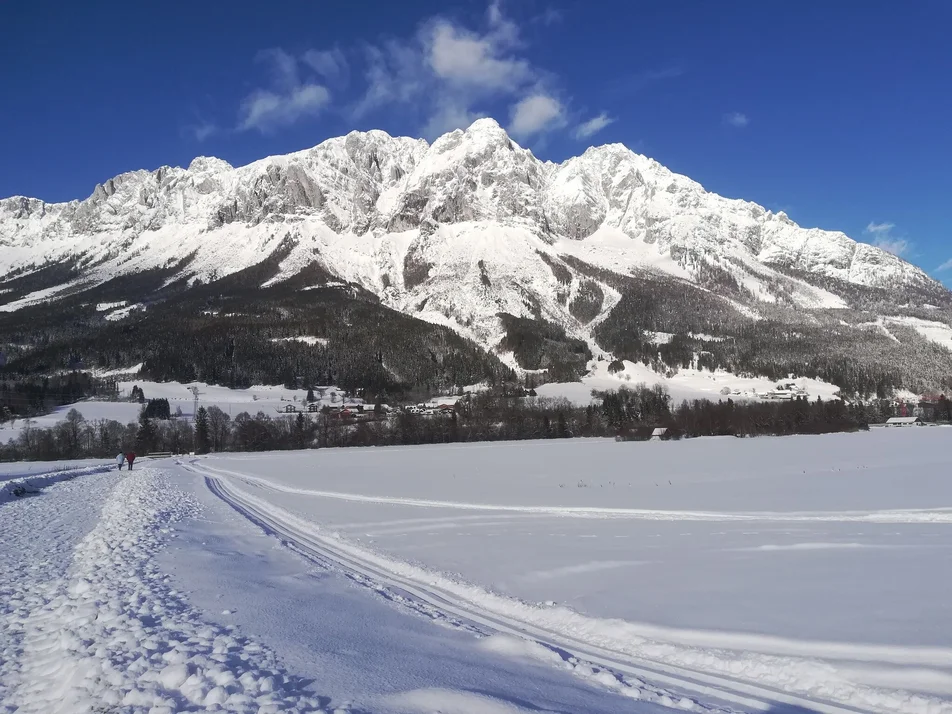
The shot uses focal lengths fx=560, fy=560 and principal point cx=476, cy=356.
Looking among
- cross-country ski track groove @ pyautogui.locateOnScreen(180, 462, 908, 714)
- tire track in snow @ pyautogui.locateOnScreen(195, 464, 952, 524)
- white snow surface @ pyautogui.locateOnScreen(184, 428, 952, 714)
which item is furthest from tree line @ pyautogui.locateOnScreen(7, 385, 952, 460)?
cross-country ski track groove @ pyautogui.locateOnScreen(180, 462, 908, 714)

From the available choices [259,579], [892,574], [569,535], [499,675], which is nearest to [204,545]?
[259,579]

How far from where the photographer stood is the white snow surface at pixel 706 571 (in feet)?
25.3

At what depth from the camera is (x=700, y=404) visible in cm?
15375

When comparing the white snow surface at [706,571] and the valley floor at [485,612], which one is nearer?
the valley floor at [485,612]

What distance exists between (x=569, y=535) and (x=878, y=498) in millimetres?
17831

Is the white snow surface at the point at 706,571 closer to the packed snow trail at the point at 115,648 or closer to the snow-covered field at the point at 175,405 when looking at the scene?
the packed snow trail at the point at 115,648

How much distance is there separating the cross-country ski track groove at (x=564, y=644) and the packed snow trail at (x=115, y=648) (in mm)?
3989

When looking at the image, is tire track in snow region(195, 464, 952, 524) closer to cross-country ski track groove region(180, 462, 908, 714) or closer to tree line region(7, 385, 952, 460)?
cross-country ski track groove region(180, 462, 908, 714)

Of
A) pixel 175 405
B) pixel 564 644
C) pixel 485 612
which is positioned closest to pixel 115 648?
pixel 485 612

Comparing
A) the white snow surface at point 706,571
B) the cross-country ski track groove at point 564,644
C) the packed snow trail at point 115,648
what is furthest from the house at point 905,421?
the packed snow trail at point 115,648

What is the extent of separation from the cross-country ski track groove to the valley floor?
0.05 meters

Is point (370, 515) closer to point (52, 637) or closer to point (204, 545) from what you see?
point (204, 545)

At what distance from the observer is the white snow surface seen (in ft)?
25.3

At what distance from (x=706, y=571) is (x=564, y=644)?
562cm
